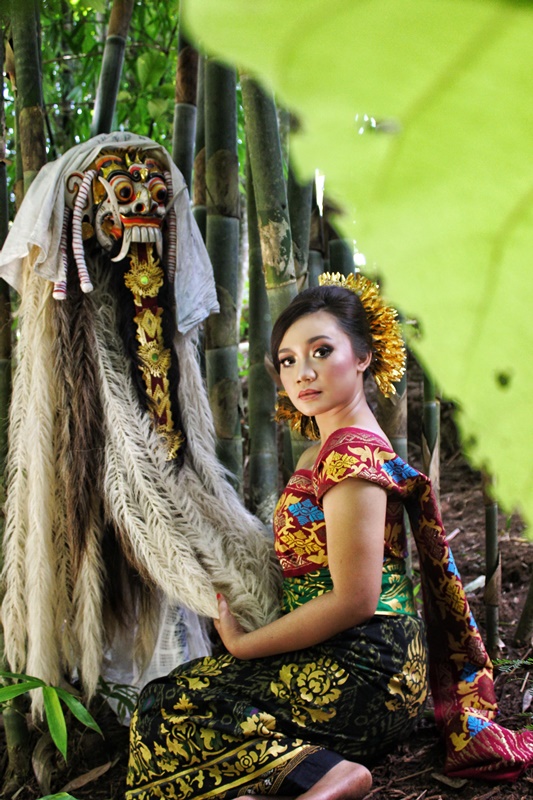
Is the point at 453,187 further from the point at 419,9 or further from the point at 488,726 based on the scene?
the point at 488,726

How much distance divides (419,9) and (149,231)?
48.1 inches

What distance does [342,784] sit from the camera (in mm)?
1062

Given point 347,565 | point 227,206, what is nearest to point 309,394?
point 347,565

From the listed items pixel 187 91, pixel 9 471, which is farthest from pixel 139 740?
pixel 187 91

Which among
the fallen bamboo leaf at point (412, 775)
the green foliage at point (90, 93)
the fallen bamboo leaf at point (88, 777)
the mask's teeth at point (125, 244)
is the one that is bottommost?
the fallen bamboo leaf at point (88, 777)

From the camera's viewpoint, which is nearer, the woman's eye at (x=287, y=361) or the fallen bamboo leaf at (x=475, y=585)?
the woman's eye at (x=287, y=361)

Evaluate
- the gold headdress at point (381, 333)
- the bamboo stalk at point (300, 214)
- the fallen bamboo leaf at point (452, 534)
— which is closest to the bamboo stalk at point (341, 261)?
the bamboo stalk at point (300, 214)

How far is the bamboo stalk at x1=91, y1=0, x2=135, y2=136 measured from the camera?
1.54 meters

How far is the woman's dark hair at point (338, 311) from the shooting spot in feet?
3.86

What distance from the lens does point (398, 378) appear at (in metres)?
1.20

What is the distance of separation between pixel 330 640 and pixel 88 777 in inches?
20.3

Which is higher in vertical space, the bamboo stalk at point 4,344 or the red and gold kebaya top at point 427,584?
the bamboo stalk at point 4,344

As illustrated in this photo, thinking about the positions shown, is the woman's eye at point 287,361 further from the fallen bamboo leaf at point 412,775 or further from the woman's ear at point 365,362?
the fallen bamboo leaf at point 412,775

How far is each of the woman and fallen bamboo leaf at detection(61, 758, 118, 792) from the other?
137mm
